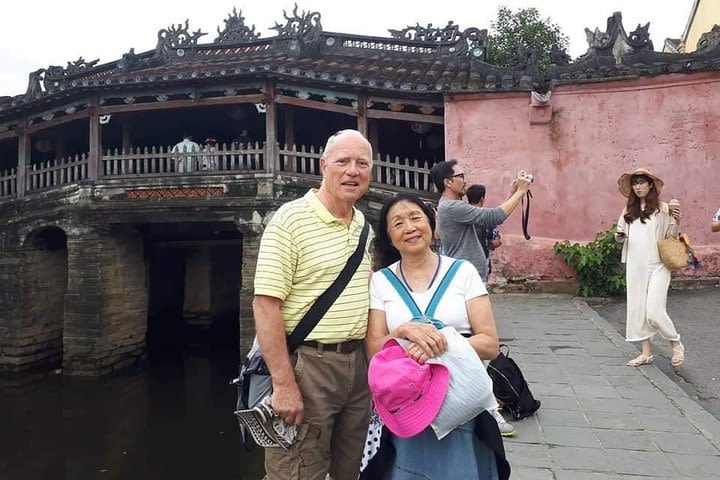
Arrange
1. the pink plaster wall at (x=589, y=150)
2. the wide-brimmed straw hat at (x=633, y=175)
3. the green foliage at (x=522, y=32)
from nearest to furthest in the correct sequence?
the wide-brimmed straw hat at (x=633, y=175) < the pink plaster wall at (x=589, y=150) < the green foliage at (x=522, y=32)

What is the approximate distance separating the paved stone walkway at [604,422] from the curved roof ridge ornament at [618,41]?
6227 millimetres

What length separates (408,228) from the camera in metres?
2.06

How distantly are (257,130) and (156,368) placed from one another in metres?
5.61

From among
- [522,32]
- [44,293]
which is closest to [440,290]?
[44,293]

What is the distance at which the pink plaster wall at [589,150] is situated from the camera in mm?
9273

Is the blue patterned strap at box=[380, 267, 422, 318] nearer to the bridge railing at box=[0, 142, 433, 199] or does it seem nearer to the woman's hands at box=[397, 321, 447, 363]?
the woman's hands at box=[397, 321, 447, 363]

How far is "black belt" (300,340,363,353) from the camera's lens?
199 cm

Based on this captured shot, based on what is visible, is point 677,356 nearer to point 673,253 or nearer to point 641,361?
point 641,361

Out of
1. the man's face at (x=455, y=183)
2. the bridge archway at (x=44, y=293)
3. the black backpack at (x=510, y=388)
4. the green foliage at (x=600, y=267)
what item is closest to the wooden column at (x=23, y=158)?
the bridge archway at (x=44, y=293)

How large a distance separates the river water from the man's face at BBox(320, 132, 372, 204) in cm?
511

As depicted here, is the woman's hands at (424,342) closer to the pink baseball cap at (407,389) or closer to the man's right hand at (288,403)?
the pink baseball cap at (407,389)

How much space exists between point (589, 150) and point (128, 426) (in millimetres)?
9135

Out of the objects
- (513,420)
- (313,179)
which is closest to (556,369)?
(513,420)

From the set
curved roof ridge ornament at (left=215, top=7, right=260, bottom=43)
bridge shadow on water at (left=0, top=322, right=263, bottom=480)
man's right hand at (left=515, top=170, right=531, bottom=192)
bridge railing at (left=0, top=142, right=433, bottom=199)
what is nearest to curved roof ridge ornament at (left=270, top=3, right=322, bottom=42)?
curved roof ridge ornament at (left=215, top=7, right=260, bottom=43)
